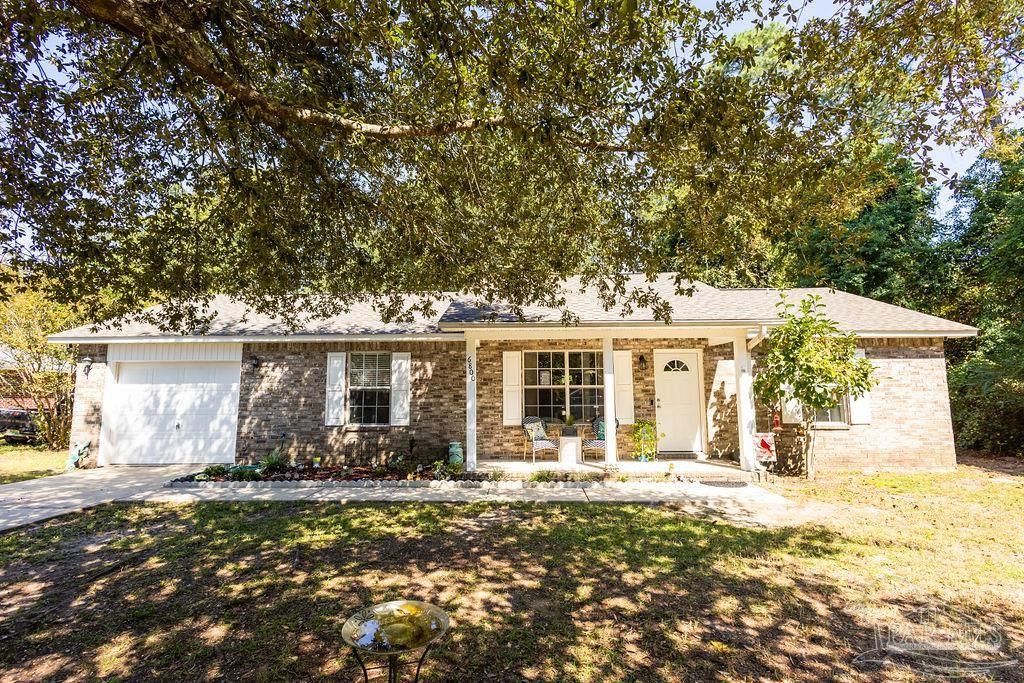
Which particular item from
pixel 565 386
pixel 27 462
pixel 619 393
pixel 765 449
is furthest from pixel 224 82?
pixel 27 462

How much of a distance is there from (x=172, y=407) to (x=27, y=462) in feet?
13.4

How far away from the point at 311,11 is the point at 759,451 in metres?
10.5

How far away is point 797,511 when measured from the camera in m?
7.69

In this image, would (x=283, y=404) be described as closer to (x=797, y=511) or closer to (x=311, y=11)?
(x=311, y=11)

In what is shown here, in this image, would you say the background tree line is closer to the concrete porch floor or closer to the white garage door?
the concrete porch floor

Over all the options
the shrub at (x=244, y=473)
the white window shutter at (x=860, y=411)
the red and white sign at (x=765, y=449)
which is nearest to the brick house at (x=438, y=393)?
the white window shutter at (x=860, y=411)

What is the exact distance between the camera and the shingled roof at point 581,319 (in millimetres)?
9828

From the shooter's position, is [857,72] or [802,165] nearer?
[802,165]

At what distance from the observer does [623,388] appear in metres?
11.6

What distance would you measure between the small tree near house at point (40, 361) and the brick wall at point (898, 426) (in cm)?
1848

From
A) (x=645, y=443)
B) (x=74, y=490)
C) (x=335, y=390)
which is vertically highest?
(x=335, y=390)

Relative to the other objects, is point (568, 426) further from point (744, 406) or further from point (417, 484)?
point (744, 406)

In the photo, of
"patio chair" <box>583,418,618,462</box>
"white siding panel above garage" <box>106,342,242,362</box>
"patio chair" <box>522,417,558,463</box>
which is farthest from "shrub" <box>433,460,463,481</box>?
"white siding panel above garage" <box>106,342,242,362</box>

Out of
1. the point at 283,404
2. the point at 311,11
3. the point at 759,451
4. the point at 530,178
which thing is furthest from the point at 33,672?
the point at 759,451
